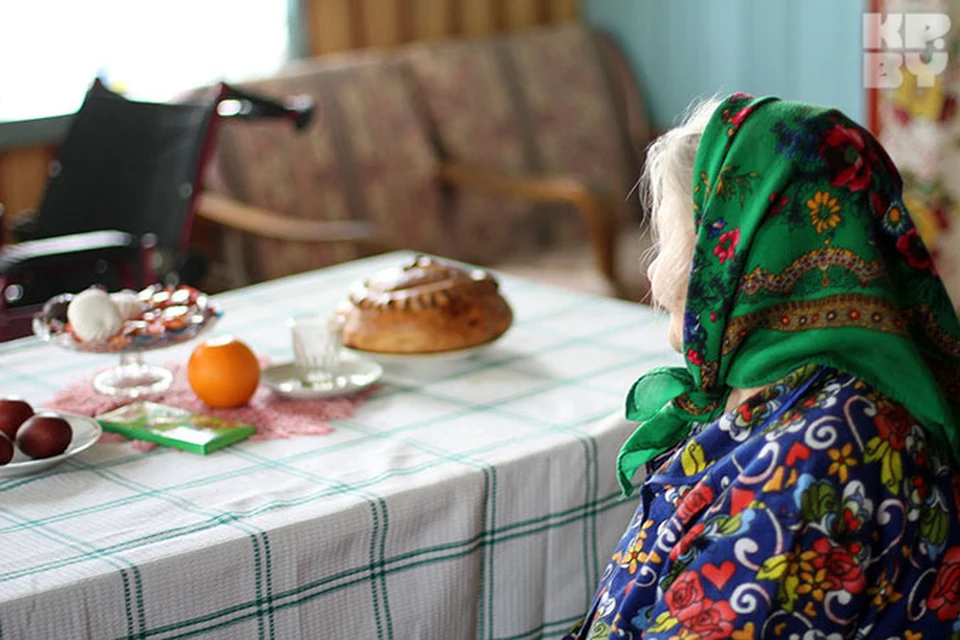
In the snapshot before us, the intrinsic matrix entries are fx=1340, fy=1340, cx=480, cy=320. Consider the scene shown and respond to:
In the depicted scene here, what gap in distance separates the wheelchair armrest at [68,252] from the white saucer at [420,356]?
2.65 ft

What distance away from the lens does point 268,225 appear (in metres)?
3.34

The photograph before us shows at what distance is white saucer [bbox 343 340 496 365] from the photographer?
6.26 feet

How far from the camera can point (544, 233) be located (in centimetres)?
425

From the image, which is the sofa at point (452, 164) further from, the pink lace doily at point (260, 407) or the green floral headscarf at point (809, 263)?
the green floral headscarf at point (809, 263)

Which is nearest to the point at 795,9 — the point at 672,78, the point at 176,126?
the point at 672,78

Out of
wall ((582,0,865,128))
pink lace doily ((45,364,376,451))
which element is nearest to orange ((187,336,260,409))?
pink lace doily ((45,364,376,451))

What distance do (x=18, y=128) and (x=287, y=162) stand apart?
718 millimetres

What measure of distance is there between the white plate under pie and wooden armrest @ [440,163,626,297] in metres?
2.09

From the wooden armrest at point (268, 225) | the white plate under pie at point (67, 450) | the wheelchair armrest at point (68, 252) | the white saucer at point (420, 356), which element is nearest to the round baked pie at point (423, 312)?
the white saucer at point (420, 356)

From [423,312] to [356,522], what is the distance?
50 centimetres

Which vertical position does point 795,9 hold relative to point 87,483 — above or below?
above

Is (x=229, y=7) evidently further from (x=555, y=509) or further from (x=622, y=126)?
(x=555, y=509)

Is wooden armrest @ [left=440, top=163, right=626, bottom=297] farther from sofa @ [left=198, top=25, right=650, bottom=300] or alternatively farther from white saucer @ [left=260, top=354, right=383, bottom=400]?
white saucer @ [left=260, top=354, right=383, bottom=400]

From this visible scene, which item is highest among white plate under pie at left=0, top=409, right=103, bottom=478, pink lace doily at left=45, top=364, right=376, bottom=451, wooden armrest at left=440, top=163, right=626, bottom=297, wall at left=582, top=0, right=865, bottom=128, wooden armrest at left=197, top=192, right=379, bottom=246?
wall at left=582, top=0, right=865, bottom=128
